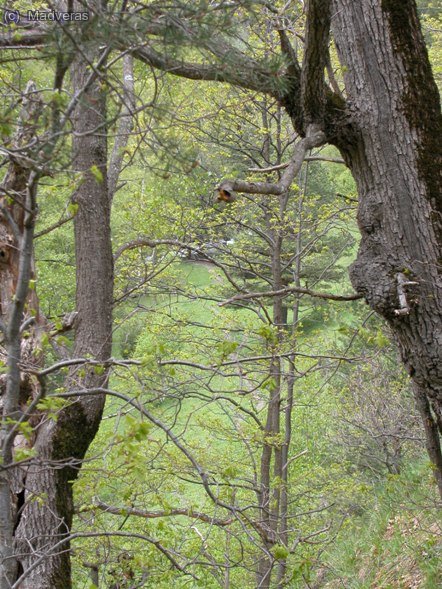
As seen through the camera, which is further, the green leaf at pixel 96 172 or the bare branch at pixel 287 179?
the bare branch at pixel 287 179

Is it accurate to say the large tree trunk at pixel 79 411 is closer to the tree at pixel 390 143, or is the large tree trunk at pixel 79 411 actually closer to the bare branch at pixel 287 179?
the bare branch at pixel 287 179

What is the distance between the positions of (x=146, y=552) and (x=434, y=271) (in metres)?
4.04

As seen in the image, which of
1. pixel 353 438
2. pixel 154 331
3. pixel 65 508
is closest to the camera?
pixel 65 508

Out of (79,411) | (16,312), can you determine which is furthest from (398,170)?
(79,411)

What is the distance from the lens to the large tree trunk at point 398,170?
4047mm

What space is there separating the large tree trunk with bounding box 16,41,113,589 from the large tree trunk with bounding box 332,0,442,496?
5.69 feet

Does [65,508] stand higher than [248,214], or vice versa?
[248,214]

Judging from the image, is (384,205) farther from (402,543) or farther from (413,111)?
(402,543)

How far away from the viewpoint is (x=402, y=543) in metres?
8.34

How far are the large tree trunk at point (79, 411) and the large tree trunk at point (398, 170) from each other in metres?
1.73

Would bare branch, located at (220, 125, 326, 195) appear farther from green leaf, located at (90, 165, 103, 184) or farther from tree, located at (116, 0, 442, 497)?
green leaf, located at (90, 165, 103, 184)

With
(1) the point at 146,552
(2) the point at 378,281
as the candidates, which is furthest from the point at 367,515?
(2) the point at 378,281

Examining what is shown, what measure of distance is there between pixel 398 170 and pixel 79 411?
9.66ft

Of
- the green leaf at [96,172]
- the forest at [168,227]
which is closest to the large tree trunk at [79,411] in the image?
the forest at [168,227]
